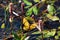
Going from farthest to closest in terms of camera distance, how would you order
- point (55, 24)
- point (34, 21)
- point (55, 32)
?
point (55, 24), point (34, 21), point (55, 32)

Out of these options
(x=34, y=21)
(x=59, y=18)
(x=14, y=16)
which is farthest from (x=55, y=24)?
(x=14, y=16)

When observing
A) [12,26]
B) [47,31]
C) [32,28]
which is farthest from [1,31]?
Result: [47,31]

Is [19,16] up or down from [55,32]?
up

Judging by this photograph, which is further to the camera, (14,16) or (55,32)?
(14,16)

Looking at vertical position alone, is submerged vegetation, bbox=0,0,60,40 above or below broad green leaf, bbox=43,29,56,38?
above

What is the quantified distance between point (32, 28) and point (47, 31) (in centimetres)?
12

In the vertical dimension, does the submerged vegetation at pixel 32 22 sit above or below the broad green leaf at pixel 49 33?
above

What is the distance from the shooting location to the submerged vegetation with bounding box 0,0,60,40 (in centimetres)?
139

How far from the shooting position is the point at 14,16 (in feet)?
5.07

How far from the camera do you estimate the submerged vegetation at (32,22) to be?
1.39m

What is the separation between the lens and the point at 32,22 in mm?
1469

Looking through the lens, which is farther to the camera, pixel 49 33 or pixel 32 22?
pixel 32 22

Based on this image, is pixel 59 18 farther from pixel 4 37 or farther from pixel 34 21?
pixel 4 37

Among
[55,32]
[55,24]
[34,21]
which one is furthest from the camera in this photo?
[55,24]
